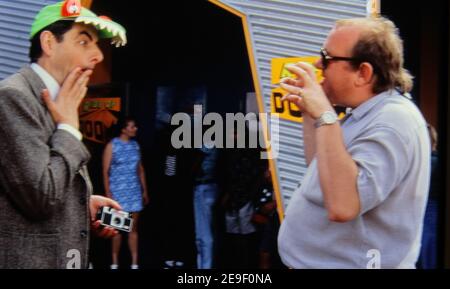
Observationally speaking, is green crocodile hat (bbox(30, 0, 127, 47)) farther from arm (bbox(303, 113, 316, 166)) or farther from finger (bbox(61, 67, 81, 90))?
arm (bbox(303, 113, 316, 166))

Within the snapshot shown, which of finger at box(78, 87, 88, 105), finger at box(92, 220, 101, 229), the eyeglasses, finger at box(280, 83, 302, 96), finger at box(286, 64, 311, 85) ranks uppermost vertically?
the eyeglasses

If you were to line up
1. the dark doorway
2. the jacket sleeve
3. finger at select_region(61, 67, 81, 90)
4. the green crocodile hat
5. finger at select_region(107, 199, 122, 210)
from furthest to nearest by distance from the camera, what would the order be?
the dark doorway → finger at select_region(107, 199, 122, 210) → the green crocodile hat → finger at select_region(61, 67, 81, 90) → the jacket sleeve

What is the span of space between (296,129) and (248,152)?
0.73 ft

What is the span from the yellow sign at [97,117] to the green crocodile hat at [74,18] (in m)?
0.25

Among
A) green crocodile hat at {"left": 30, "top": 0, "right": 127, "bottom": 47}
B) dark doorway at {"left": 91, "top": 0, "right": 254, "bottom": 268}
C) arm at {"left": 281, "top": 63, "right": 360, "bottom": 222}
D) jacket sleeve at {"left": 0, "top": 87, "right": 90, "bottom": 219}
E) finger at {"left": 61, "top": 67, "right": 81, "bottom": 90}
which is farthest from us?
dark doorway at {"left": 91, "top": 0, "right": 254, "bottom": 268}

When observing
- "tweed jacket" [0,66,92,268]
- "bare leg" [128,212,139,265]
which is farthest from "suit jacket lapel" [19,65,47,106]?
"bare leg" [128,212,139,265]

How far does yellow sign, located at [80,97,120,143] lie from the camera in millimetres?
2350

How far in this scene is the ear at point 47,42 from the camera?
2.16 metres

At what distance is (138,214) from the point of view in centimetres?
244

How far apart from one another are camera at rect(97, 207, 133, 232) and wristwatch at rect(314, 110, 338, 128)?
3.10 feet

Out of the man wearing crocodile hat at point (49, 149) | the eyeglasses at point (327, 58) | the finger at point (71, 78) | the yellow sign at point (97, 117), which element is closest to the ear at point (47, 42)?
the man wearing crocodile hat at point (49, 149)

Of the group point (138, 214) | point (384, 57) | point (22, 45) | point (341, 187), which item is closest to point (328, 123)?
point (341, 187)

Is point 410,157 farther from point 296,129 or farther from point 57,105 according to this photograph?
point 57,105

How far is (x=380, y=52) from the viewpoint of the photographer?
194cm
